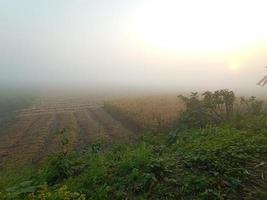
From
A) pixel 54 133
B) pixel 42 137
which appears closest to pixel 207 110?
pixel 42 137

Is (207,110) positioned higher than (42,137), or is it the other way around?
(207,110)

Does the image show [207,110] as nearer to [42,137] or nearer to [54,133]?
[42,137]

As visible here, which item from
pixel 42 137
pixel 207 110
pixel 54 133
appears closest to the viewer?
pixel 207 110

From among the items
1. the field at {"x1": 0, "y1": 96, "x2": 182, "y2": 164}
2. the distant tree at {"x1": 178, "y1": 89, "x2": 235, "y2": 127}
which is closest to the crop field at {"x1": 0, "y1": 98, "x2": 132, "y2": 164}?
the field at {"x1": 0, "y1": 96, "x2": 182, "y2": 164}

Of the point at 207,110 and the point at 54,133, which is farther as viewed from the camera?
the point at 54,133

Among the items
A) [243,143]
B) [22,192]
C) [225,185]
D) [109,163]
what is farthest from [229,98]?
[22,192]

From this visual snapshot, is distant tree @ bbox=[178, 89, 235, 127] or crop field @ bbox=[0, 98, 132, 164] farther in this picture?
crop field @ bbox=[0, 98, 132, 164]

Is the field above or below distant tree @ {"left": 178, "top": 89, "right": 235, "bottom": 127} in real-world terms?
below

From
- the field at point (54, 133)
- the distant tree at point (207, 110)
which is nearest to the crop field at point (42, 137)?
the field at point (54, 133)

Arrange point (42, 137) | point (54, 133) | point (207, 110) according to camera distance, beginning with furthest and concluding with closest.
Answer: point (54, 133) → point (42, 137) → point (207, 110)

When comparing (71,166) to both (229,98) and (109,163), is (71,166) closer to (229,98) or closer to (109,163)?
(109,163)

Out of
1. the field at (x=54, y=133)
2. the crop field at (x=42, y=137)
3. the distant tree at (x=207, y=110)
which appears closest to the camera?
the distant tree at (x=207, y=110)

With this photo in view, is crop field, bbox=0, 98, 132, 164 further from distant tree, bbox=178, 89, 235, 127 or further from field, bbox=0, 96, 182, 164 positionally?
distant tree, bbox=178, 89, 235, 127

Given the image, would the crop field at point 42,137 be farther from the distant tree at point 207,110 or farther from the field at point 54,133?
the distant tree at point 207,110
